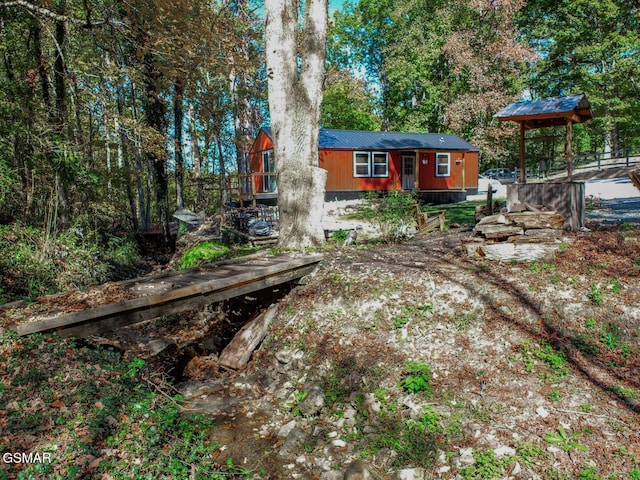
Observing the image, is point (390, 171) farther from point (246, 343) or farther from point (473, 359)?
point (473, 359)

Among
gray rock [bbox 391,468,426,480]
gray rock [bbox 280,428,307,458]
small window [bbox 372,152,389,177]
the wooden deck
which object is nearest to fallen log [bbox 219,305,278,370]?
the wooden deck

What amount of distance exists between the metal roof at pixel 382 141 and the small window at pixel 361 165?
15.6 inches

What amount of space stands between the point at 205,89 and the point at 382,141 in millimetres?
14675

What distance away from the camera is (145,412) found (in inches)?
174

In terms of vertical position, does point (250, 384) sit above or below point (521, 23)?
below

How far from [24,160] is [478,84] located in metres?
27.5

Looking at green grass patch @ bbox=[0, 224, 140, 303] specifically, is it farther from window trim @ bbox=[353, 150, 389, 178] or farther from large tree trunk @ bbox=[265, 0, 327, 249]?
window trim @ bbox=[353, 150, 389, 178]

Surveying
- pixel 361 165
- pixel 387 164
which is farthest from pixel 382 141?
pixel 361 165

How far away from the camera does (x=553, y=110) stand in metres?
8.80

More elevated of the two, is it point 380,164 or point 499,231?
point 380,164

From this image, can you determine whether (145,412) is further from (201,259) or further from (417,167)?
(417,167)

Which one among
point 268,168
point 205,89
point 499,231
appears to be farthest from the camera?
point 268,168

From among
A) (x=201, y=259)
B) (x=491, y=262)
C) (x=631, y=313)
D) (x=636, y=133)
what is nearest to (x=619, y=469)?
(x=631, y=313)

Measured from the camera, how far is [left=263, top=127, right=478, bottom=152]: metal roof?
23016 mm
